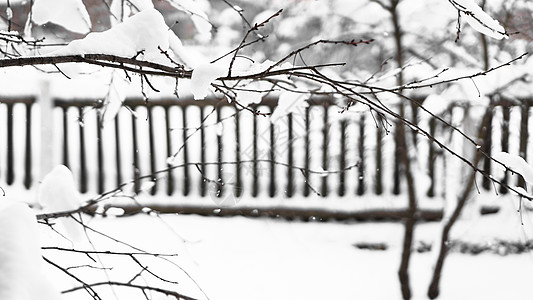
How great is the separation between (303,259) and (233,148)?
1017 millimetres

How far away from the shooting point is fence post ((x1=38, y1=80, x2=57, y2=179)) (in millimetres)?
4012

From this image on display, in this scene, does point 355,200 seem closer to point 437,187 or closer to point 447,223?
point 437,187

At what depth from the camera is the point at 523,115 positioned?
3535 millimetres

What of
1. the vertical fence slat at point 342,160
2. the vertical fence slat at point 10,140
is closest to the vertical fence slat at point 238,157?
the vertical fence slat at point 342,160

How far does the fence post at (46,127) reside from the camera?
158 inches

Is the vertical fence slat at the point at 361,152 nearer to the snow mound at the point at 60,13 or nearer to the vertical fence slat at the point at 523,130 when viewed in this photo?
the vertical fence slat at the point at 523,130

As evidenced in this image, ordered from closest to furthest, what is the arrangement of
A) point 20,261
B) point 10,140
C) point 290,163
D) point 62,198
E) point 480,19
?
point 20,261, point 480,19, point 62,198, point 290,163, point 10,140

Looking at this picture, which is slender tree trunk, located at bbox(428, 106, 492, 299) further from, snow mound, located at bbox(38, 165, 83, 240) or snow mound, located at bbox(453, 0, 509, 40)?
snow mound, located at bbox(38, 165, 83, 240)

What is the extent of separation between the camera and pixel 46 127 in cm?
403

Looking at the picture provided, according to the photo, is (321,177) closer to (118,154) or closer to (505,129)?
(505,129)

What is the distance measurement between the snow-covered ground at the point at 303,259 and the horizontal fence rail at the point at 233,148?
0.26m

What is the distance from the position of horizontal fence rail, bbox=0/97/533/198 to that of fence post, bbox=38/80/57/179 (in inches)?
0.4

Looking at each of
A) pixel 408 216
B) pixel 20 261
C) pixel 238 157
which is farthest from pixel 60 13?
pixel 238 157

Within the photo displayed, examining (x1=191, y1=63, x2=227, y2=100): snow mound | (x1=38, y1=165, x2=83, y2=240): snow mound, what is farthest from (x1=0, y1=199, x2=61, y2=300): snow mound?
(x1=38, y1=165, x2=83, y2=240): snow mound
